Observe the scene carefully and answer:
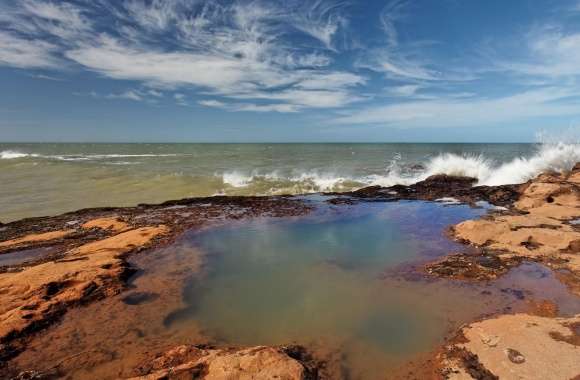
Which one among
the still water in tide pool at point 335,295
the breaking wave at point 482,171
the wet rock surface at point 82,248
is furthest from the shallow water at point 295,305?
the breaking wave at point 482,171

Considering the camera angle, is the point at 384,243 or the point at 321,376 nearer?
the point at 321,376

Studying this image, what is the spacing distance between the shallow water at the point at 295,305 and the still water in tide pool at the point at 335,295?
0.06 ft

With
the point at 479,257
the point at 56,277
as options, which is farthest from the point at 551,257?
the point at 56,277

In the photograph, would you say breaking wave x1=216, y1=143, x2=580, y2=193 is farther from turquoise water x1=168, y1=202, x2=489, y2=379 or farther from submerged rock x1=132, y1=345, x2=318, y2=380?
submerged rock x1=132, y1=345, x2=318, y2=380

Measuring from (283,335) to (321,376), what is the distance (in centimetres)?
86

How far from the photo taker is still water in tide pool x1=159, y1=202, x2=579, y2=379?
4.19 metres

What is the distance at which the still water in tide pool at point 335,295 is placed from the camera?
4.19 metres

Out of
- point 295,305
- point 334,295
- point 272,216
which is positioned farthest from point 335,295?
point 272,216

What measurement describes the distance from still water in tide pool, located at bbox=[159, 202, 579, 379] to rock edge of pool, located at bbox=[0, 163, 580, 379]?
329mm

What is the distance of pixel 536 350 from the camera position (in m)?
3.70

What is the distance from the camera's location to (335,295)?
17.6 ft

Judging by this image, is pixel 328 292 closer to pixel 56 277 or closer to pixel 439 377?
pixel 439 377

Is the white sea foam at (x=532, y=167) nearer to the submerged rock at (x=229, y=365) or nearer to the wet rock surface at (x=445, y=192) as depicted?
the wet rock surface at (x=445, y=192)

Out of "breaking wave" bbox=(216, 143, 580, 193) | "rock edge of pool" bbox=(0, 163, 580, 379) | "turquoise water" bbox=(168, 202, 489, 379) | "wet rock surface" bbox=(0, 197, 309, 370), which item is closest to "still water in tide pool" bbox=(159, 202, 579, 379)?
"turquoise water" bbox=(168, 202, 489, 379)
